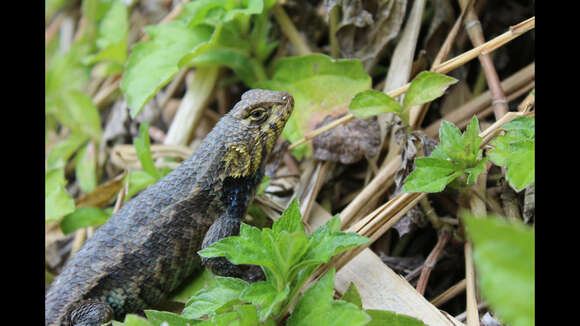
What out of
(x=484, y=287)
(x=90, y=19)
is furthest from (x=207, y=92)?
(x=484, y=287)

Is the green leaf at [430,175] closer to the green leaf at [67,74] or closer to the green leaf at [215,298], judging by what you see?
the green leaf at [215,298]

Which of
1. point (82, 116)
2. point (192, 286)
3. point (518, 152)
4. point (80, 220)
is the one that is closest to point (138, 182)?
point (80, 220)

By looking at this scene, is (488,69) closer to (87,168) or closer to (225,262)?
(225,262)

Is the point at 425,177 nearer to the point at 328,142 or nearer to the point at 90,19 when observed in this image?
the point at 328,142

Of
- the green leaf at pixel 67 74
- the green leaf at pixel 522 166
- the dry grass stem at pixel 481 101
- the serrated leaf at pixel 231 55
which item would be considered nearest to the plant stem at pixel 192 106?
the serrated leaf at pixel 231 55

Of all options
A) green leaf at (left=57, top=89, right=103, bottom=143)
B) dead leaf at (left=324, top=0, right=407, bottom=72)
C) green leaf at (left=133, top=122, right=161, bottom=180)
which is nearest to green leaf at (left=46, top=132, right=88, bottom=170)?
green leaf at (left=57, top=89, right=103, bottom=143)
